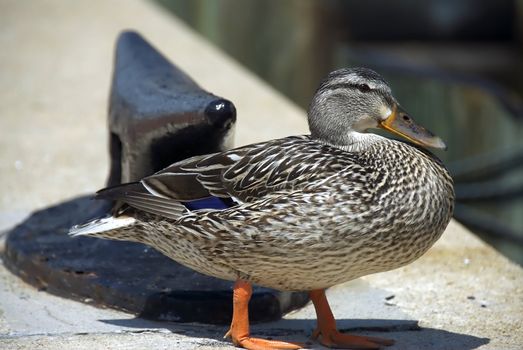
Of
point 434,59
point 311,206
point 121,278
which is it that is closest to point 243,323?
point 311,206

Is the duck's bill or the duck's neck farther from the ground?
the duck's bill

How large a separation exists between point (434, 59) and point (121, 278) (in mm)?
9554

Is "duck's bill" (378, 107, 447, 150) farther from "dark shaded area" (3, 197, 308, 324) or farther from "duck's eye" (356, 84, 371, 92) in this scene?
"dark shaded area" (3, 197, 308, 324)

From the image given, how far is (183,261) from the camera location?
16.2 feet

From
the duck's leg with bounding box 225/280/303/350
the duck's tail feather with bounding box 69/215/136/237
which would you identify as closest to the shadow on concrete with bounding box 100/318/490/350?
the duck's leg with bounding box 225/280/303/350

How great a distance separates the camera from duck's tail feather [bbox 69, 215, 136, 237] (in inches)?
196

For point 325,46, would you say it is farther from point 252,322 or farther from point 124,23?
point 252,322

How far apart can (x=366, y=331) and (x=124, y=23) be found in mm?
6504

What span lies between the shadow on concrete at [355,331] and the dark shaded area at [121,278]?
6 cm

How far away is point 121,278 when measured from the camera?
17.9 ft

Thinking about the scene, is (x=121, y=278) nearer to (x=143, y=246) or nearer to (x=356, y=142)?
(x=143, y=246)

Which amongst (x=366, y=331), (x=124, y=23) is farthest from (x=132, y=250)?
(x=124, y=23)

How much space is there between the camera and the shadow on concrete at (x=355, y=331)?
4.95 meters

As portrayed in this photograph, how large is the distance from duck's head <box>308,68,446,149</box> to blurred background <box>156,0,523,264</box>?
19.4 ft
